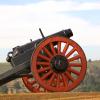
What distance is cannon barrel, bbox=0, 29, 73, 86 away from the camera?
19.2 meters

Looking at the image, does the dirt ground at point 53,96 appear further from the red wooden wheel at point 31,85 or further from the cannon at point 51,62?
the red wooden wheel at point 31,85

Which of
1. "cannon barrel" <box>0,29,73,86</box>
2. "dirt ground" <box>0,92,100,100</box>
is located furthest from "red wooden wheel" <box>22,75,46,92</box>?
"dirt ground" <box>0,92,100,100</box>

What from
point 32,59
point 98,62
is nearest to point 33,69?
point 32,59

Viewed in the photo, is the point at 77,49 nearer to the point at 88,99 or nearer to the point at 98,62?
the point at 88,99

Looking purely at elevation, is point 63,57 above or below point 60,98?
above

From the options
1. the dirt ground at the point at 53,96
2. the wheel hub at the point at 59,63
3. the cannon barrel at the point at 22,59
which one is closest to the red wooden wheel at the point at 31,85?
the cannon barrel at the point at 22,59

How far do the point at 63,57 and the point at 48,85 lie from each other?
1200 millimetres

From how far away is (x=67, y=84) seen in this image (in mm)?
19047

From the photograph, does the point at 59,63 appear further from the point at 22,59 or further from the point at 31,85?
the point at 31,85

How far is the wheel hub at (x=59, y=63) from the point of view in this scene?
18.8 m

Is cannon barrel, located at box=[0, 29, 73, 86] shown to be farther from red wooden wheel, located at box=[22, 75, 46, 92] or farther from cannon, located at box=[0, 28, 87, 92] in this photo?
red wooden wheel, located at box=[22, 75, 46, 92]

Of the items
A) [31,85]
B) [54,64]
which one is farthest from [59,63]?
[31,85]

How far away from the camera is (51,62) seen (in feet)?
61.9

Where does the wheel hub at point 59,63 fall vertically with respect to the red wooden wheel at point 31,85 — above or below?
above
